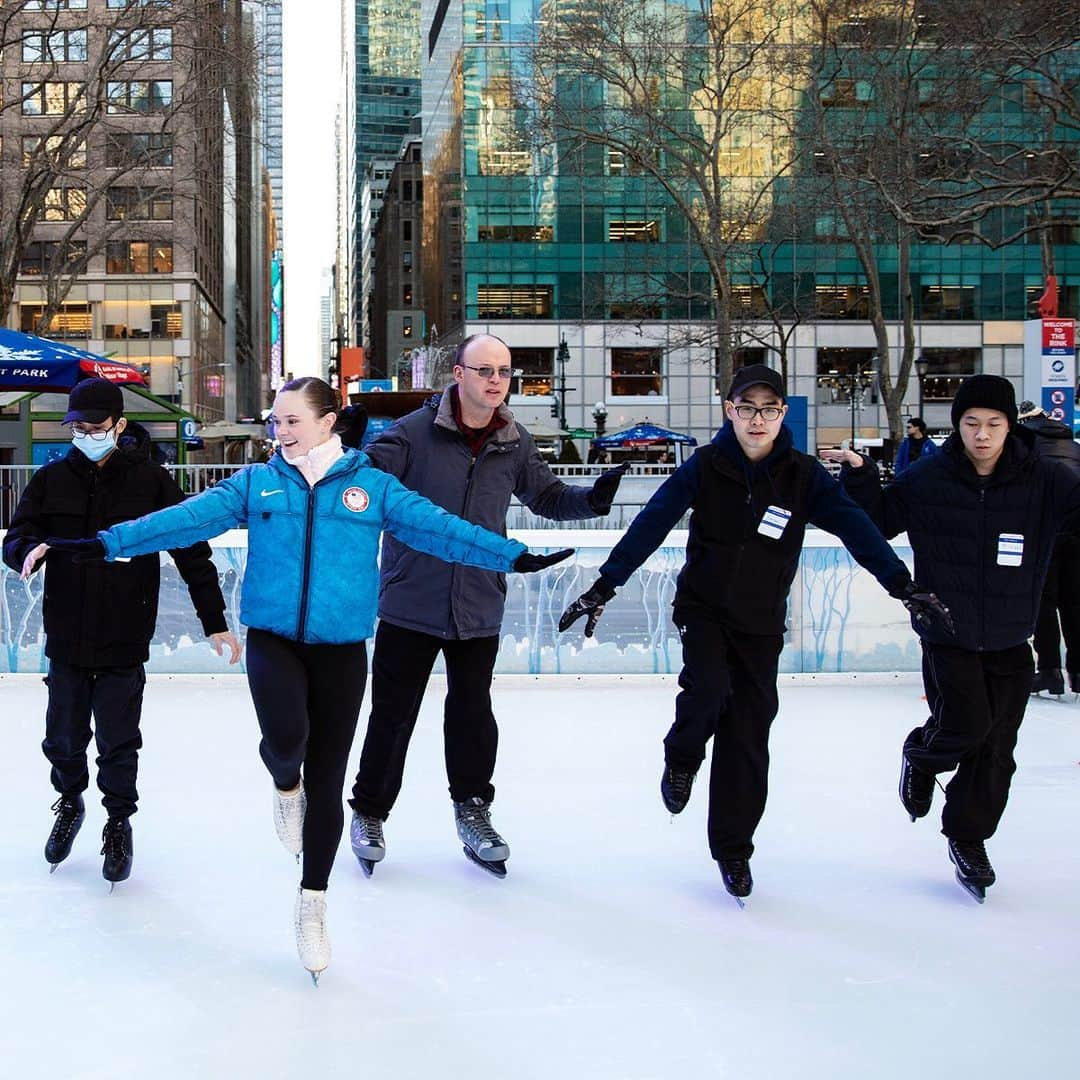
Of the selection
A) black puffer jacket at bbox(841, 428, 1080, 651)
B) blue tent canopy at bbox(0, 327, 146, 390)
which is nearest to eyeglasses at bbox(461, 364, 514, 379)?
black puffer jacket at bbox(841, 428, 1080, 651)

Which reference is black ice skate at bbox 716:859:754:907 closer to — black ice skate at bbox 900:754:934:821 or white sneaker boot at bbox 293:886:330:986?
black ice skate at bbox 900:754:934:821

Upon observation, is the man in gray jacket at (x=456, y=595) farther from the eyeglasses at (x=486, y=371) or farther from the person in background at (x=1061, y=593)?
the person in background at (x=1061, y=593)

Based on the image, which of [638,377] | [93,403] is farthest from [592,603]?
[638,377]

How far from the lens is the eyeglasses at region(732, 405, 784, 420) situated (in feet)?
13.9

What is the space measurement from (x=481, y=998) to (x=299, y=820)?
0.72m

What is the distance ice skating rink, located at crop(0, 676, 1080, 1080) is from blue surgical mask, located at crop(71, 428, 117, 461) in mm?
1392

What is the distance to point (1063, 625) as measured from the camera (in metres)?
7.78

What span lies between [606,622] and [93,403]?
4726 millimetres

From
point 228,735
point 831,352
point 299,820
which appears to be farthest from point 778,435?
point 831,352

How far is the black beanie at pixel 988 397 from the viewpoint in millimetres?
4285

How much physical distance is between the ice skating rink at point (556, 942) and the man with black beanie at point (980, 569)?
0.38m

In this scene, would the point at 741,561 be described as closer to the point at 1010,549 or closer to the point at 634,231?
the point at 1010,549

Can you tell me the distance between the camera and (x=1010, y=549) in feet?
14.1

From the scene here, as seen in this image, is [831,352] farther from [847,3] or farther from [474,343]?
[474,343]
